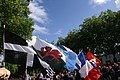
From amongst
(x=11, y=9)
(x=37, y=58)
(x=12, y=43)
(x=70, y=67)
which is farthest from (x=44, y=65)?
(x=11, y=9)

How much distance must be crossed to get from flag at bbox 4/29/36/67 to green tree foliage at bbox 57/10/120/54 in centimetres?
6145

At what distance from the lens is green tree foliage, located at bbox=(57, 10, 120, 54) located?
70.1 meters

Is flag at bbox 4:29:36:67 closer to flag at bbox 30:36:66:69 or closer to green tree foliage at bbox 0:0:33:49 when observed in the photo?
flag at bbox 30:36:66:69

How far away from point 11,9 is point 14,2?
0.97 metres

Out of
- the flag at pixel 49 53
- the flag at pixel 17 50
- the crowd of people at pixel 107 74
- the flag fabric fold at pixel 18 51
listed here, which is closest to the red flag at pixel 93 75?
the crowd of people at pixel 107 74

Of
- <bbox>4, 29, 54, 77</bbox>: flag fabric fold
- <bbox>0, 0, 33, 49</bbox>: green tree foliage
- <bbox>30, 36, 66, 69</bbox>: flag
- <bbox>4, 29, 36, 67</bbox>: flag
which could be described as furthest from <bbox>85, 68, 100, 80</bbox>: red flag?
<bbox>0, 0, 33, 49</bbox>: green tree foliage

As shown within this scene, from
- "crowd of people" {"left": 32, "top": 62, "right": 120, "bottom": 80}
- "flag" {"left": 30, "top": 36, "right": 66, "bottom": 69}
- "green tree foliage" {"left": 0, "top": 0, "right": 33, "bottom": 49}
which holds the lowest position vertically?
"crowd of people" {"left": 32, "top": 62, "right": 120, "bottom": 80}

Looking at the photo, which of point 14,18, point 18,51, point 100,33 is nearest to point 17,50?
point 18,51

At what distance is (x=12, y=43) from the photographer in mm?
8758

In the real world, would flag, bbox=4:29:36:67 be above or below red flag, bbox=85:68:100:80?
above

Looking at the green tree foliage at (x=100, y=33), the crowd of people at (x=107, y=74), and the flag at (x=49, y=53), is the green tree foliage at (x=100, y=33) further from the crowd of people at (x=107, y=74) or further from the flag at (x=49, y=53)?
the flag at (x=49, y=53)

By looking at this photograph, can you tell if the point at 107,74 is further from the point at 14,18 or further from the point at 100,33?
the point at 100,33

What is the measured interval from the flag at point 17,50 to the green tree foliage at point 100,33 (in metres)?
61.5

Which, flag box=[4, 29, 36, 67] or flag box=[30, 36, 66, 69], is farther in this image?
flag box=[30, 36, 66, 69]
